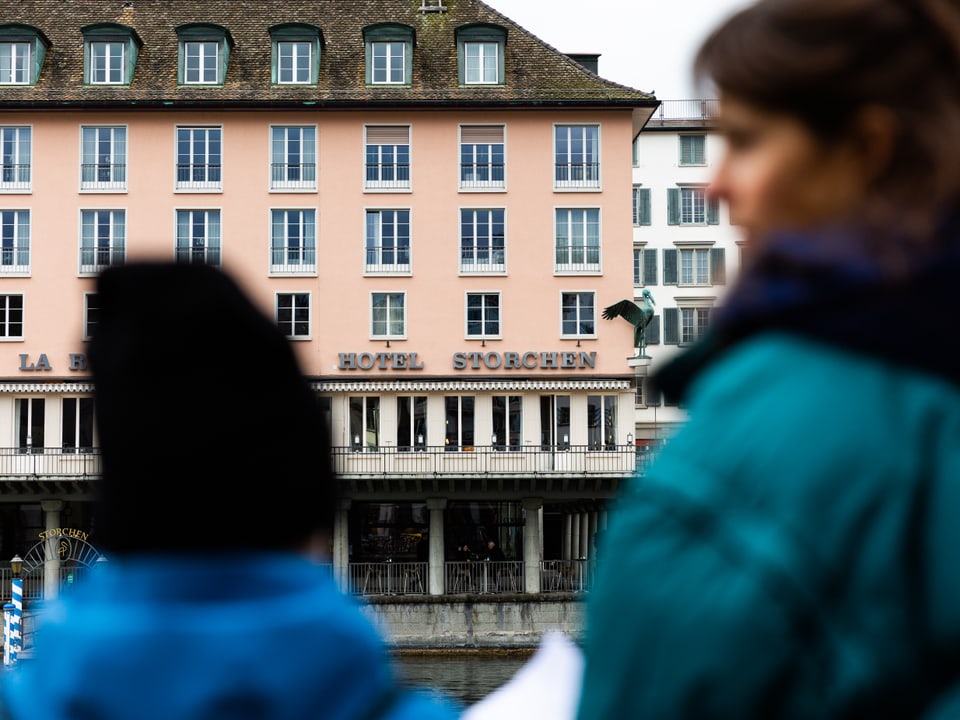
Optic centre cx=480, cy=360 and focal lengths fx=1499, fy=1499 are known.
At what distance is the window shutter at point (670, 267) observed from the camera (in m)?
65.4

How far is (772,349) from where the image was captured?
1.27 meters

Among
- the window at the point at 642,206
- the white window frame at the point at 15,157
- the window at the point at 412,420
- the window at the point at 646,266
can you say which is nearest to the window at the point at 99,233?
the white window frame at the point at 15,157

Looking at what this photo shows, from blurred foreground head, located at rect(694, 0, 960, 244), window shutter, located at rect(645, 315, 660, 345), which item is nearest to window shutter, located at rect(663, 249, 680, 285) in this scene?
window shutter, located at rect(645, 315, 660, 345)

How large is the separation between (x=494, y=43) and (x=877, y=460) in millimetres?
45415

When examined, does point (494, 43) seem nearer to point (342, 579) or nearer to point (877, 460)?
point (342, 579)

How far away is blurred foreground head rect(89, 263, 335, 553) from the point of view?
62.4 inches

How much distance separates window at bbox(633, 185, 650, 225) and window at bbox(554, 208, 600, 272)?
21503mm

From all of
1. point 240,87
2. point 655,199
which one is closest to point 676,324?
point 655,199

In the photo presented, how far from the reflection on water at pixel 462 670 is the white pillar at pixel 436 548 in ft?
11.8

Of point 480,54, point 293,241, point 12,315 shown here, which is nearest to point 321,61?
point 480,54

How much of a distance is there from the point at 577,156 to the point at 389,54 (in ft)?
21.3

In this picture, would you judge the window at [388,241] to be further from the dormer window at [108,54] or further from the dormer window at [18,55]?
the dormer window at [18,55]

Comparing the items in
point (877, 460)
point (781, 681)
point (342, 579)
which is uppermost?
point (877, 460)

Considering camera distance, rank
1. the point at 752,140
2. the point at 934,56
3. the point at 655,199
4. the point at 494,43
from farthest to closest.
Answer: the point at 655,199, the point at 494,43, the point at 752,140, the point at 934,56
